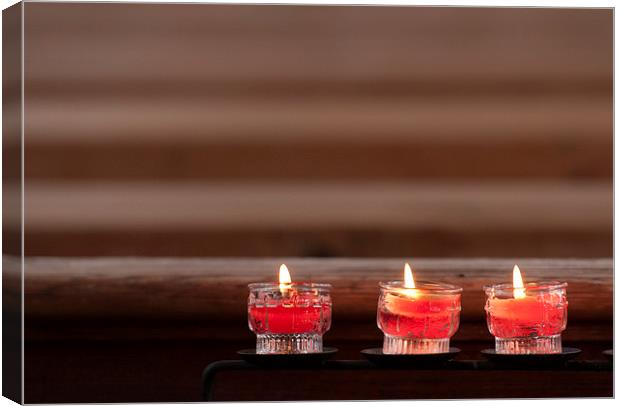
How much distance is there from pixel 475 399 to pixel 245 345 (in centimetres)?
30

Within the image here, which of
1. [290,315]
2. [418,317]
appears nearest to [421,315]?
[418,317]

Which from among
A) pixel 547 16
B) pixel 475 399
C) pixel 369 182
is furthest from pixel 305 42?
pixel 475 399

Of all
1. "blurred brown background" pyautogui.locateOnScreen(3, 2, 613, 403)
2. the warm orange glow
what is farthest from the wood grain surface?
the warm orange glow

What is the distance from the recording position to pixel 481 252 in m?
1.44

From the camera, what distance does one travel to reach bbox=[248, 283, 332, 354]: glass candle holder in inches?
41.7

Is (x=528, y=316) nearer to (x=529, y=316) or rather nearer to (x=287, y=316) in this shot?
(x=529, y=316)

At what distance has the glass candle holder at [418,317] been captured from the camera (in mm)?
1045

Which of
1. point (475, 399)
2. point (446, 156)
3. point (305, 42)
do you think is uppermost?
point (305, 42)

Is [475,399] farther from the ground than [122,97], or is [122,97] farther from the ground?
[122,97]


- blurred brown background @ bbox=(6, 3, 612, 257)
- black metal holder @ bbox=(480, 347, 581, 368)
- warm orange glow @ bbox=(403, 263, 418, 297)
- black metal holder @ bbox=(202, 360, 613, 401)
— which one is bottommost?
black metal holder @ bbox=(202, 360, 613, 401)

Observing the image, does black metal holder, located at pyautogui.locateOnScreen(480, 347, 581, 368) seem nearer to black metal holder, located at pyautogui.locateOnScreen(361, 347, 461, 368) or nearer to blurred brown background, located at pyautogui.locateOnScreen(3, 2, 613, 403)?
black metal holder, located at pyautogui.locateOnScreen(361, 347, 461, 368)

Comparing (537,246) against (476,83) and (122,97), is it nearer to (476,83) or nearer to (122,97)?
(476,83)

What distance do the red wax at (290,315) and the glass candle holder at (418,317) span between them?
0.06 metres

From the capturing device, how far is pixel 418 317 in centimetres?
105
